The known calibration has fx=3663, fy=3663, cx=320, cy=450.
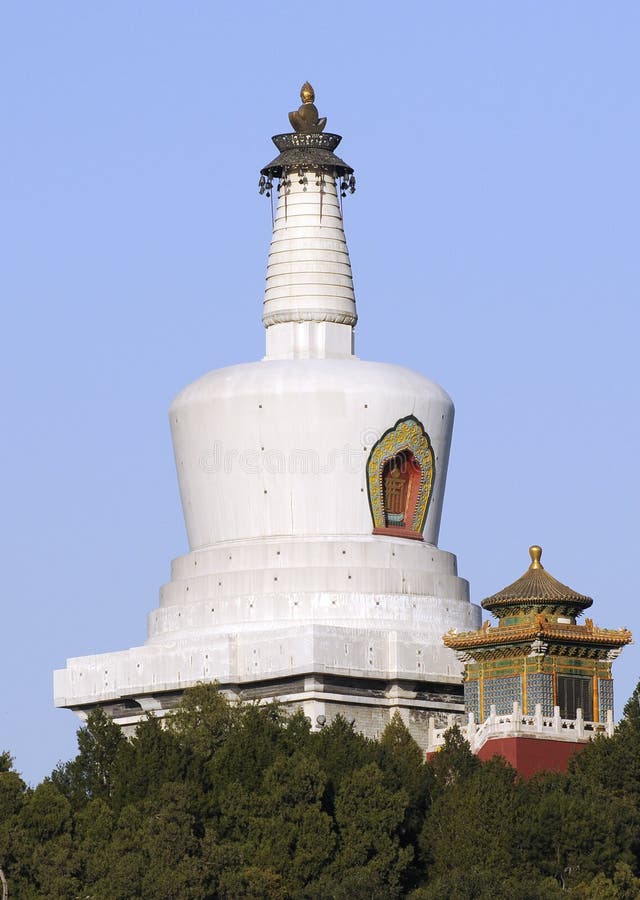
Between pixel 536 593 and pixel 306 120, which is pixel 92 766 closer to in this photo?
pixel 536 593

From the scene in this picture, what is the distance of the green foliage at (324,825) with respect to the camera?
59.9 metres

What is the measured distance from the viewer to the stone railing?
64.2 metres

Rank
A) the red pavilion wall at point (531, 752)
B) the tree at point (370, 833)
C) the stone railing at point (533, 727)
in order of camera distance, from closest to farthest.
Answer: the tree at point (370, 833), the red pavilion wall at point (531, 752), the stone railing at point (533, 727)

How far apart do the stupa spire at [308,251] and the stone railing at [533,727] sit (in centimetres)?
1003

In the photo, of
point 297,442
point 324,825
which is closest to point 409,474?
point 297,442

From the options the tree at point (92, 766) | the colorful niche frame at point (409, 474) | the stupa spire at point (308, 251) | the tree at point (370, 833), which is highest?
the stupa spire at point (308, 251)

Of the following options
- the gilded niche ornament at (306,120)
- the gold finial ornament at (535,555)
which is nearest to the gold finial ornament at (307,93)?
the gilded niche ornament at (306,120)

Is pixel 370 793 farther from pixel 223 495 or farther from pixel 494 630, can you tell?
pixel 223 495

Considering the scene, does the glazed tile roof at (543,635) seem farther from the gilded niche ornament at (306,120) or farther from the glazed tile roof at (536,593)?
the gilded niche ornament at (306,120)

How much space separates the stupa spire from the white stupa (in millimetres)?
28

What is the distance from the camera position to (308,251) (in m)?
72.4

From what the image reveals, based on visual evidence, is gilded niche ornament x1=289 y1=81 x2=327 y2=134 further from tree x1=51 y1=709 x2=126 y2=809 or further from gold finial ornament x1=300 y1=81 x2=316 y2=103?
tree x1=51 y1=709 x2=126 y2=809

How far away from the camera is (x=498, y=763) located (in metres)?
62.5

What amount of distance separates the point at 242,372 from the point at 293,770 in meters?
11.7
